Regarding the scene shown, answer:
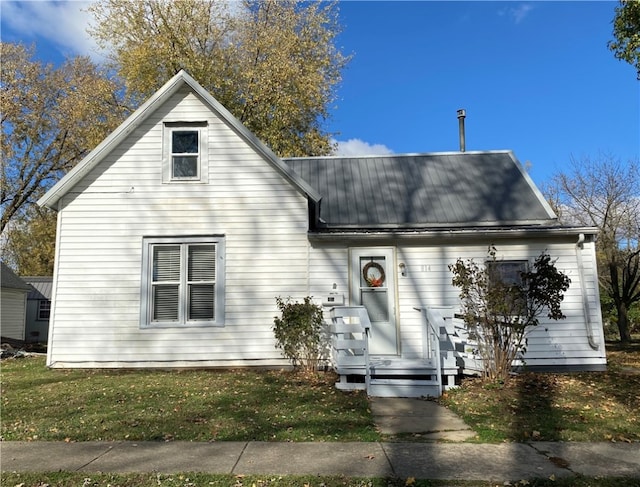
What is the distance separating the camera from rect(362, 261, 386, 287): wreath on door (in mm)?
9953

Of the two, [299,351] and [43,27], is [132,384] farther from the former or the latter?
[43,27]

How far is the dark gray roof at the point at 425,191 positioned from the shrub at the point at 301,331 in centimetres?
238

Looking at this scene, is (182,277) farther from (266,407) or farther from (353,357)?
(266,407)

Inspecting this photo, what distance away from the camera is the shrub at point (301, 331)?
8914 mm

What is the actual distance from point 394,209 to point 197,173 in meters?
4.66

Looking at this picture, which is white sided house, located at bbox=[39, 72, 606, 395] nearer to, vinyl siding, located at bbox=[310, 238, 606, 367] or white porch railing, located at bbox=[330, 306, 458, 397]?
vinyl siding, located at bbox=[310, 238, 606, 367]

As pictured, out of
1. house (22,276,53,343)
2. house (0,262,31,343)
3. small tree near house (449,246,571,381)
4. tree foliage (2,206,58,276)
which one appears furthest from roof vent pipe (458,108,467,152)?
house (22,276,53,343)

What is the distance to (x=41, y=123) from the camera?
74.0 feet

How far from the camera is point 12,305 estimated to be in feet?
86.4

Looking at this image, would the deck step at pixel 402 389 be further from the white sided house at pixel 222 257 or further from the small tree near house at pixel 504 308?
the white sided house at pixel 222 257

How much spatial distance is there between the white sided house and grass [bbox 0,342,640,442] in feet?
2.59

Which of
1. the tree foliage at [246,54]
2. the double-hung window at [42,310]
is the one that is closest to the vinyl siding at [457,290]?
the tree foliage at [246,54]

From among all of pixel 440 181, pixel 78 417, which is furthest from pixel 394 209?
pixel 78 417

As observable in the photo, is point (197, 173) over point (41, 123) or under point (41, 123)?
under
